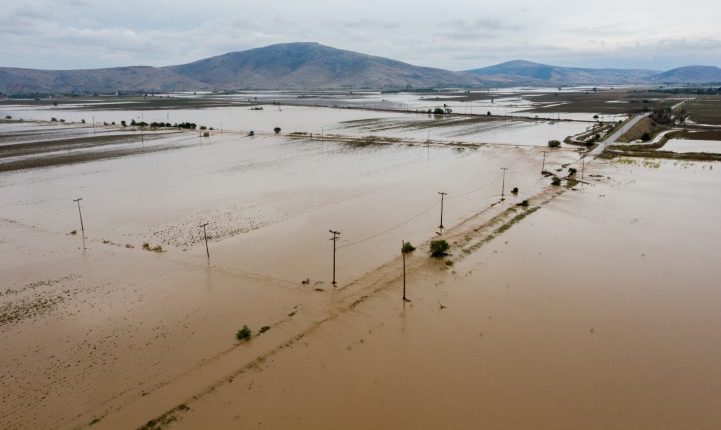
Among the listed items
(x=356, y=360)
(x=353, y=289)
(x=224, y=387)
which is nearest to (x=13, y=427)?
(x=224, y=387)

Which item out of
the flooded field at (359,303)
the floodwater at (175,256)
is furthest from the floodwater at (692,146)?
the floodwater at (175,256)

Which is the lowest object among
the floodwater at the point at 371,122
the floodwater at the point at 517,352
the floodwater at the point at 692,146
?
the floodwater at the point at 517,352

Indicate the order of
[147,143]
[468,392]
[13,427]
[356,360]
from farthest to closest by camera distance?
1. [147,143]
2. [356,360]
3. [468,392]
4. [13,427]

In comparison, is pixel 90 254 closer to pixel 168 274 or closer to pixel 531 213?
pixel 168 274

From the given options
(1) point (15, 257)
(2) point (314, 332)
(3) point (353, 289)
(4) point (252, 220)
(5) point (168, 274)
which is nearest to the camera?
(2) point (314, 332)

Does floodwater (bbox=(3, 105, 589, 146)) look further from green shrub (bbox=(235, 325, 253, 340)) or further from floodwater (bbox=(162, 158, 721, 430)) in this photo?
green shrub (bbox=(235, 325, 253, 340))

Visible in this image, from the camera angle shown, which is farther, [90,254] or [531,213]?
[531,213]

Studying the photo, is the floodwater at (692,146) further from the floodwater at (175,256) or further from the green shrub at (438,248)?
the green shrub at (438,248)
